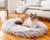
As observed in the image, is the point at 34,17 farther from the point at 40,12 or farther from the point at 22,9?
the point at 22,9

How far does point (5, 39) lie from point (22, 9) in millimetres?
2144

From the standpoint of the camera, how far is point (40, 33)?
50.9 inches

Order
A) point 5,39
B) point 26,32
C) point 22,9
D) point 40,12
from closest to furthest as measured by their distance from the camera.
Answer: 1. point 5,39
2. point 26,32
3. point 40,12
4. point 22,9

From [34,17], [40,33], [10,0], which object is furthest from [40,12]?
[10,0]

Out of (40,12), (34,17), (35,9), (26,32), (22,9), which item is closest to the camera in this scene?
(26,32)

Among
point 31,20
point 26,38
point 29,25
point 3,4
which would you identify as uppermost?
point 3,4

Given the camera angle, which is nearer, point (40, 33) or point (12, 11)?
point (40, 33)

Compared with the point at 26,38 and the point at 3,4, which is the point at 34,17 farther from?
the point at 3,4

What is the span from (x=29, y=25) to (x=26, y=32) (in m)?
0.33

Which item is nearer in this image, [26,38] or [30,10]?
[26,38]

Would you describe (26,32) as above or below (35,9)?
below

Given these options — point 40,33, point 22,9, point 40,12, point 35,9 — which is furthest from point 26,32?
point 22,9

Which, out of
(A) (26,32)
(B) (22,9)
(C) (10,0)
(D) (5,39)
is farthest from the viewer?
(C) (10,0)

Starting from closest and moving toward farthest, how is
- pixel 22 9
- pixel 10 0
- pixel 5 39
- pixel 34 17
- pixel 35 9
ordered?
pixel 5 39 → pixel 34 17 → pixel 35 9 → pixel 22 9 → pixel 10 0
